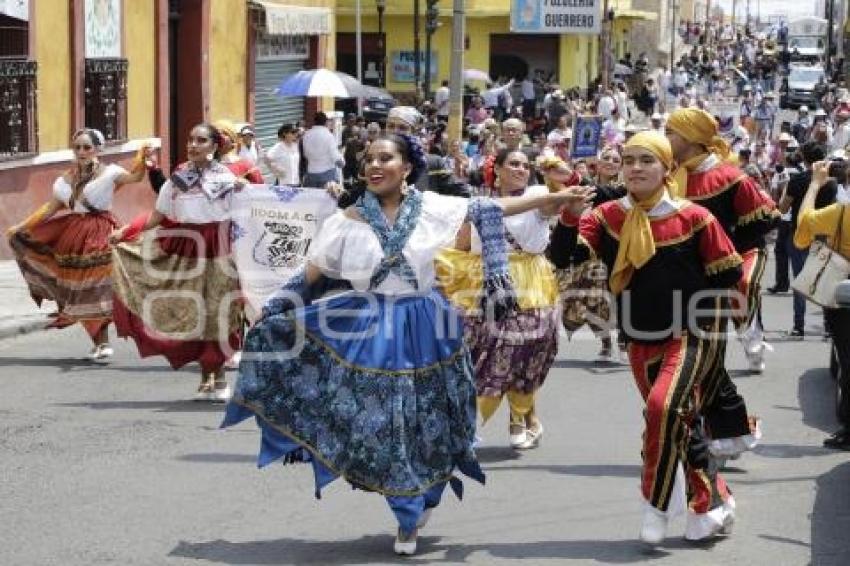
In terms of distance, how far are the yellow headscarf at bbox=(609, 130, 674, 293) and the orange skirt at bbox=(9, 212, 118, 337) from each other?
6307 millimetres

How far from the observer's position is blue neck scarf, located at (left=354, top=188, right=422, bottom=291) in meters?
7.46

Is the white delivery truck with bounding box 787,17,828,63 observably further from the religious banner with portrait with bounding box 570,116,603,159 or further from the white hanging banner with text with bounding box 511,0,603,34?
the religious banner with portrait with bounding box 570,116,603,159

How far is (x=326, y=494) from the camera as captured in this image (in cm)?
870

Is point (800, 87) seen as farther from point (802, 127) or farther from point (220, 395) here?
point (220, 395)

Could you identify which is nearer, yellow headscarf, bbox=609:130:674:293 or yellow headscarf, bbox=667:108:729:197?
yellow headscarf, bbox=609:130:674:293

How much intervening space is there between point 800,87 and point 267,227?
199 ft

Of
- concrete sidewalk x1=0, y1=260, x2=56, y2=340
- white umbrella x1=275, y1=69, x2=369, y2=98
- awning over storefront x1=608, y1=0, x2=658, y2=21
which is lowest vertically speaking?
concrete sidewalk x1=0, y1=260, x2=56, y2=340

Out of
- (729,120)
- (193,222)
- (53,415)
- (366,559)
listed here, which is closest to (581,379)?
(193,222)

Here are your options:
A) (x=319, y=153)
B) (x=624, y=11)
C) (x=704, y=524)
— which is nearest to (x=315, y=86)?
(x=319, y=153)

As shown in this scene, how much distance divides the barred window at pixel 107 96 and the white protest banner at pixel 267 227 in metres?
10.0

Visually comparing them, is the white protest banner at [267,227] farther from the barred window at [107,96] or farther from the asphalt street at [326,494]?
the barred window at [107,96]

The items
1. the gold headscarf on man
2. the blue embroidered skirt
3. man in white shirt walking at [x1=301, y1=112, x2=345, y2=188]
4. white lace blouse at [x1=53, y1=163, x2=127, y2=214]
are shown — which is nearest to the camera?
the blue embroidered skirt

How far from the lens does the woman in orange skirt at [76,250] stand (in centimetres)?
1304

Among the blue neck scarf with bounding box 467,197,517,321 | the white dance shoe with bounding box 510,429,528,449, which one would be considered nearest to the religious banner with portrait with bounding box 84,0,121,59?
the white dance shoe with bounding box 510,429,528,449
